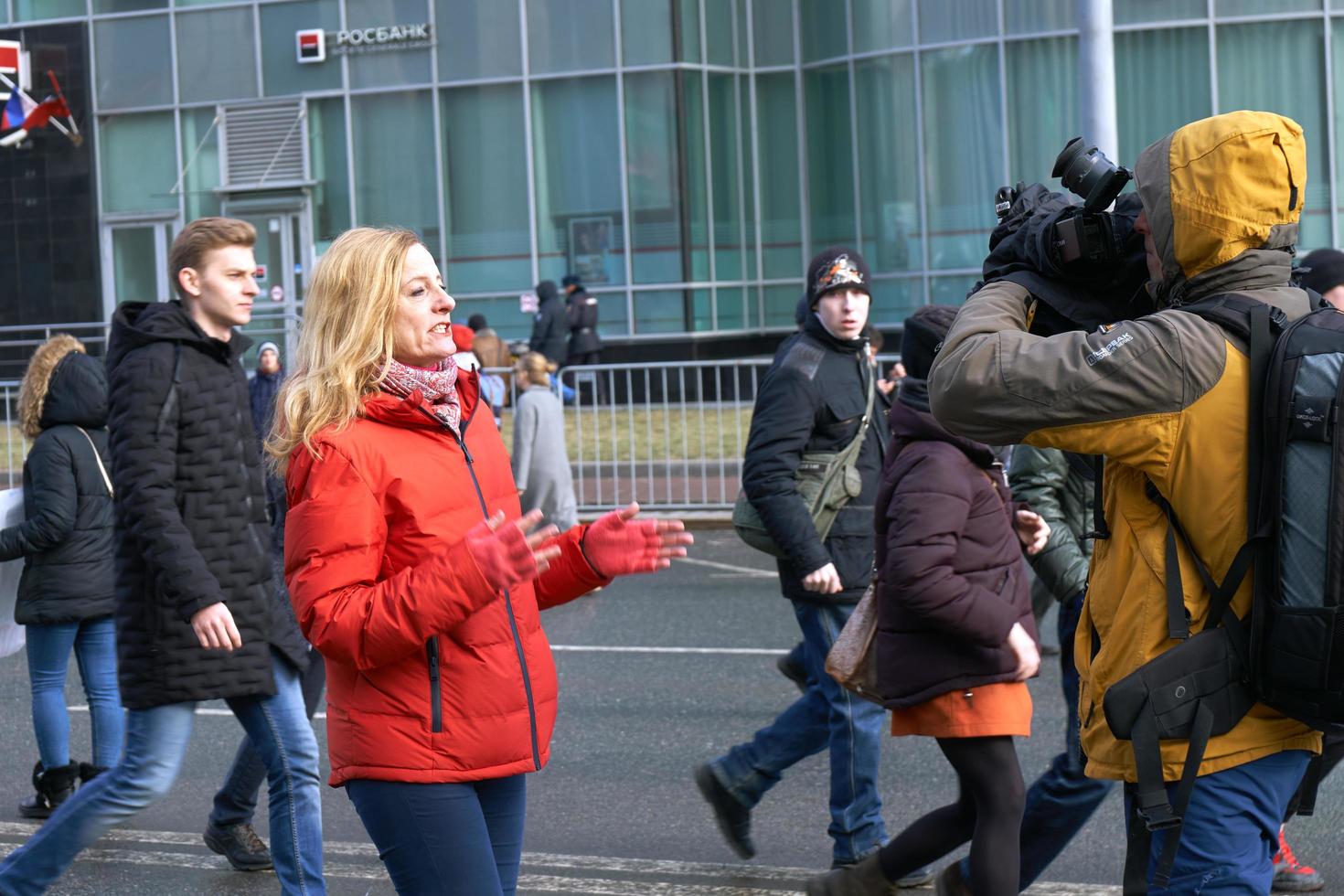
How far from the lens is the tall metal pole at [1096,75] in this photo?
1095 centimetres

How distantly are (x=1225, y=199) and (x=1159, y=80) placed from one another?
778 inches

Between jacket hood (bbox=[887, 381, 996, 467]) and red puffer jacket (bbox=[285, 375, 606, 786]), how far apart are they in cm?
137

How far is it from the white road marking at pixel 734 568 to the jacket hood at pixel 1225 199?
8.15m

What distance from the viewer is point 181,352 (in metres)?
4.62

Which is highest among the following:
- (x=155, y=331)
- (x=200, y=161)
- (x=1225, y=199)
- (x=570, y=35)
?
(x=570, y=35)

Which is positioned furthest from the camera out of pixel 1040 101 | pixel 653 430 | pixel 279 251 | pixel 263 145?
pixel 279 251

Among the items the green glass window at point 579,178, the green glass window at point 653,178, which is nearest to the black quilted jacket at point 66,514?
the green glass window at point 653,178

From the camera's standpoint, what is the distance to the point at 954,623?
417 cm

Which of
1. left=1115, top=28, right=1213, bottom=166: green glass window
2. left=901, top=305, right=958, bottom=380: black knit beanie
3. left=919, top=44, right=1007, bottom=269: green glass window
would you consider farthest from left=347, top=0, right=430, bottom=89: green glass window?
left=901, top=305, right=958, bottom=380: black knit beanie

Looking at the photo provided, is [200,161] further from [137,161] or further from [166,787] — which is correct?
[166,787]

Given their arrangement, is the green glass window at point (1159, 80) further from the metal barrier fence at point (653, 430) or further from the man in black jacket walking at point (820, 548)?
the man in black jacket walking at point (820, 548)

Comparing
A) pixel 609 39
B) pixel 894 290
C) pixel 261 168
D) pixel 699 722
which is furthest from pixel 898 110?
pixel 699 722

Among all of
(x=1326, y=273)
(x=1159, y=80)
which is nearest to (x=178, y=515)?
(x=1326, y=273)

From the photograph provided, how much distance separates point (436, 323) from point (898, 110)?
1970 cm
